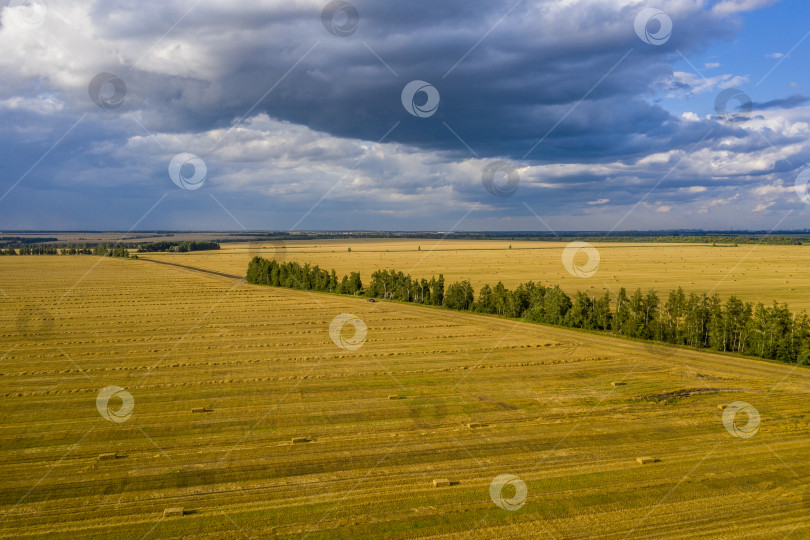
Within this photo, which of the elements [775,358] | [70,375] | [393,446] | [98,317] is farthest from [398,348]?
[98,317]

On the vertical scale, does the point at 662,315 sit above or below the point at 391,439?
above

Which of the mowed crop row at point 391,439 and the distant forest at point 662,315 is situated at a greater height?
the distant forest at point 662,315

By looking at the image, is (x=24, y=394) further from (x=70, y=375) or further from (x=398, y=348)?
(x=398, y=348)

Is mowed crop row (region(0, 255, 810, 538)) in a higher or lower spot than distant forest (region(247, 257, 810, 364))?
lower

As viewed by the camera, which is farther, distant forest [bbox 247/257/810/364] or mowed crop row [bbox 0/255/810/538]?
distant forest [bbox 247/257/810/364]

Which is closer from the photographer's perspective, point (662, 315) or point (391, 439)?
point (391, 439)
